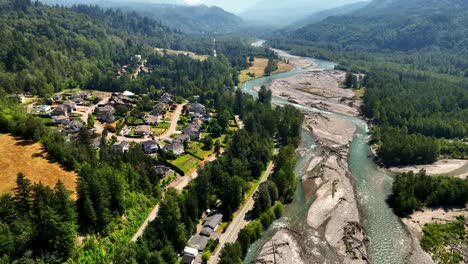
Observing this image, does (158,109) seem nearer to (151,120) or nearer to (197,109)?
(151,120)

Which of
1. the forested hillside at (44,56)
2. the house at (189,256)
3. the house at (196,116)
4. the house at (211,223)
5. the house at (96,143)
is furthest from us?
the forested hillside at (44,56)

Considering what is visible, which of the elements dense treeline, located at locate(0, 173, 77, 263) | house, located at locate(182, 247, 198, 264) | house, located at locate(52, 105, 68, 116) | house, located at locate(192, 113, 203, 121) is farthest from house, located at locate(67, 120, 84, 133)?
house, located at locate(182, 247, 198, 264)

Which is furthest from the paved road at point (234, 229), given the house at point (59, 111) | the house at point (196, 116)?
the house at point (59, 111)

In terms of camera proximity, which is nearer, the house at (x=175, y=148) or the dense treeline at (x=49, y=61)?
the house at (x=175, y=148)

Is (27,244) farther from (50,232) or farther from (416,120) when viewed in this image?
(416,120)

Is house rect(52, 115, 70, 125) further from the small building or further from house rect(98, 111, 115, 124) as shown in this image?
the small building

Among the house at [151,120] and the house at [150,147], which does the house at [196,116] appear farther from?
the house at [150,147]
